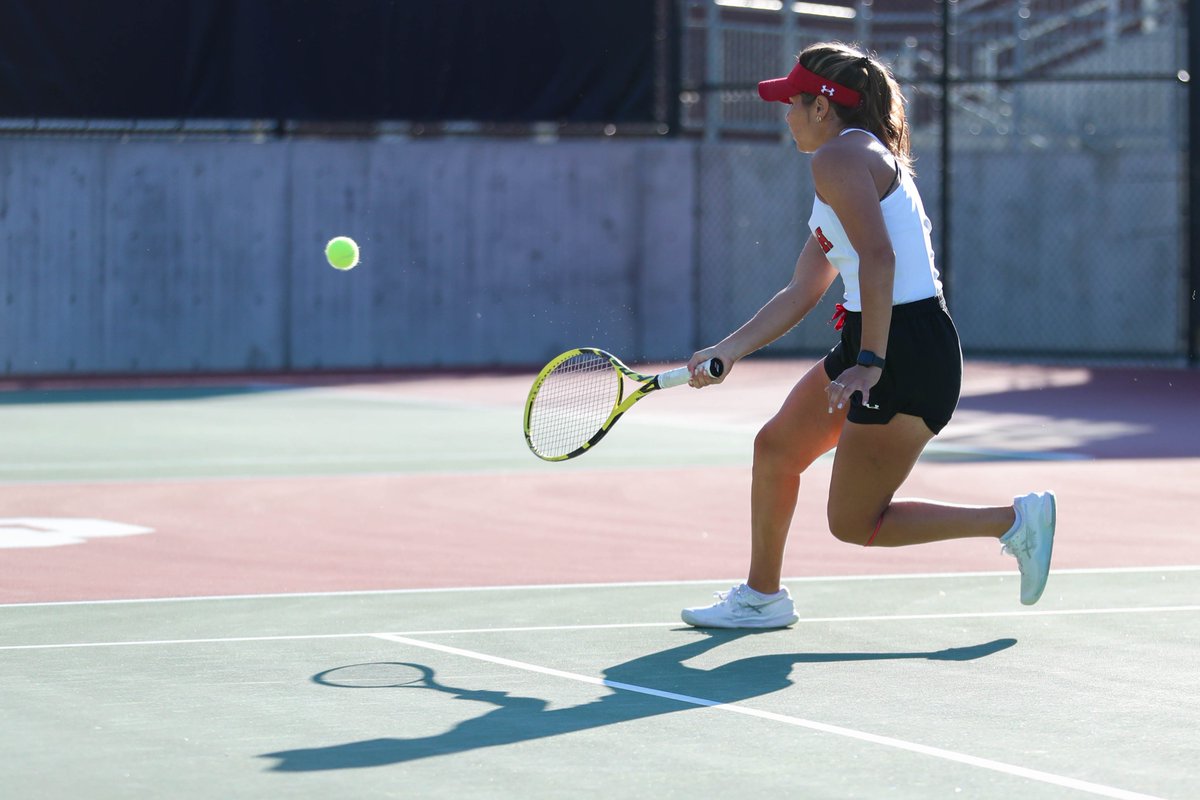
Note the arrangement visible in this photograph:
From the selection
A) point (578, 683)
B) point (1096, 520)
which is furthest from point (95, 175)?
point (578, 683)

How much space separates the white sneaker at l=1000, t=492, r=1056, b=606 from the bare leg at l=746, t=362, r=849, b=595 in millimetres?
606

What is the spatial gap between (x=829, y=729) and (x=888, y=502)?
1.17 meters

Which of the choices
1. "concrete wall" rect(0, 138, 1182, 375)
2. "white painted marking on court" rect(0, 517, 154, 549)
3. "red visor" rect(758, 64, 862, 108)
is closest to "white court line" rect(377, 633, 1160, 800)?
"red visor" rect(758, 64, 862, 108)

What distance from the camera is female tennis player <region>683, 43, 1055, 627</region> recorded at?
5.54m

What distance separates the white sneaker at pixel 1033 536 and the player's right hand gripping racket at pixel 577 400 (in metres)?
1.11

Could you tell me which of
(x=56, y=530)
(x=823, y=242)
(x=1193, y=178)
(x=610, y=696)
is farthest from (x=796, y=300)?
(x=1193, y=178)

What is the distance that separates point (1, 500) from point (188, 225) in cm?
1001

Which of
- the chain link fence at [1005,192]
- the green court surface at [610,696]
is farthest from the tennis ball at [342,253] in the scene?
the chain link fence at [1005,192]

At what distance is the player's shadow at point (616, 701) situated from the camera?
15.1ft

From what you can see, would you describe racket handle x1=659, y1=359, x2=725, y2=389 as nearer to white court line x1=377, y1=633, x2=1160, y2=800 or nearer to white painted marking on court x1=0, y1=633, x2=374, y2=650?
white court line x1=377, y1=633, x2=1160, y2=800

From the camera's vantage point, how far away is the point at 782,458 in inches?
242

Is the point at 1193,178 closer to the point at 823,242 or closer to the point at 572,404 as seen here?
the point at 572,404

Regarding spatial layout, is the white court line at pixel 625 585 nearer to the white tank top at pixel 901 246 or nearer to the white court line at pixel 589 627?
the white court line at pixel 589 627

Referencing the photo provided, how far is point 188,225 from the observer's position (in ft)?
64.7
